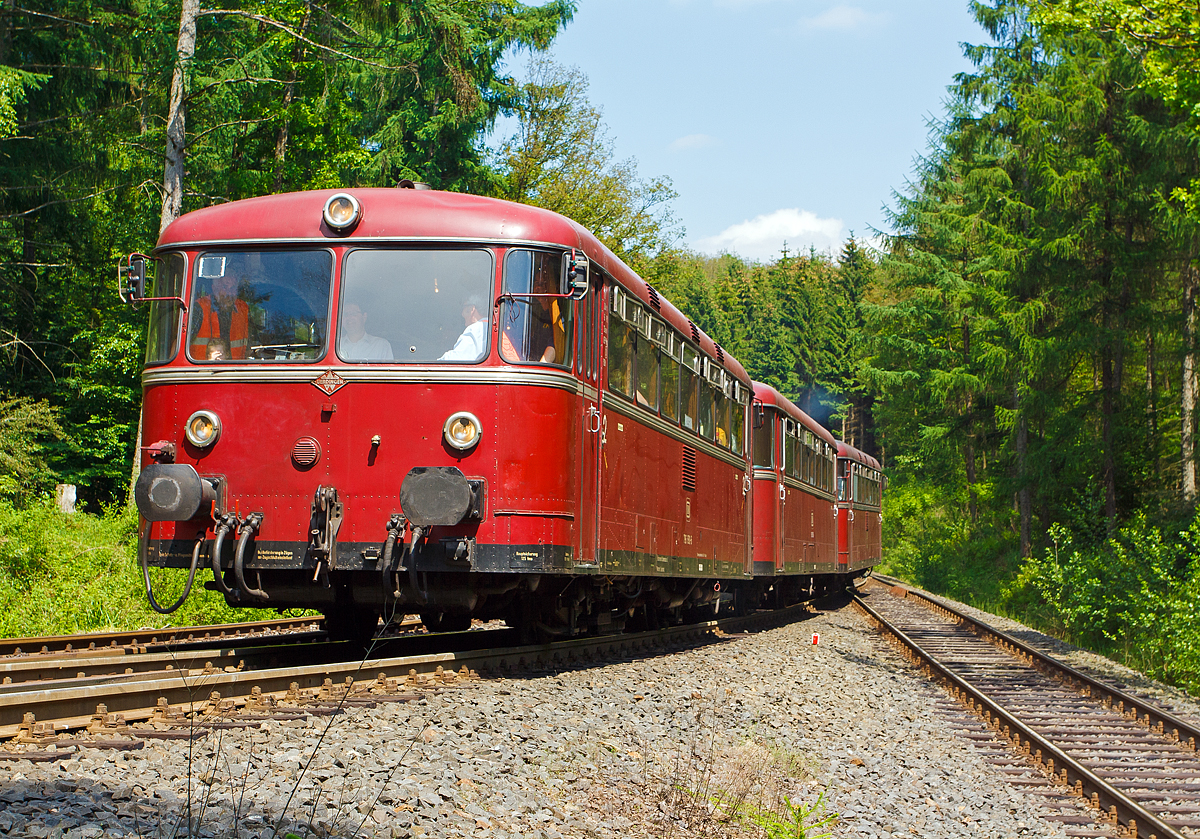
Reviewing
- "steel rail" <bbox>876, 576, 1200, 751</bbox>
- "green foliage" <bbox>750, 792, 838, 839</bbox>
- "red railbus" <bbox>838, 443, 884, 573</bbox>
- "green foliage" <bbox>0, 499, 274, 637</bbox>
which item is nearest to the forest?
"green foliage" <bbox>0, 499, 274, 637</bbox>

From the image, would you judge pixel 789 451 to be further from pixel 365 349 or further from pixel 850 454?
pixel 365 349

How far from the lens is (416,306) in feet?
27.0

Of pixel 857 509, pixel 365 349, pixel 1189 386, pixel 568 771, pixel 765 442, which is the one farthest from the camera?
pixel 857 509

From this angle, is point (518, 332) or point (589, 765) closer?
point (589, 765)

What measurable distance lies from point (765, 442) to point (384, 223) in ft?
31.1

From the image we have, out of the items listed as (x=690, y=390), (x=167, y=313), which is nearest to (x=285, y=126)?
(x=690, y=390)

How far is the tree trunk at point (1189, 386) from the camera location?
75.7ft

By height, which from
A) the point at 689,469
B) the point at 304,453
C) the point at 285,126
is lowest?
the point at 304,453

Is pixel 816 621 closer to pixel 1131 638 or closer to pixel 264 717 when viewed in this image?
pixel 1131 638

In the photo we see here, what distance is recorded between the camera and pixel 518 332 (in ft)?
26.8

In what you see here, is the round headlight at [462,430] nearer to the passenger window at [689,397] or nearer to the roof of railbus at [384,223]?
the roof of railbus at [384,223]

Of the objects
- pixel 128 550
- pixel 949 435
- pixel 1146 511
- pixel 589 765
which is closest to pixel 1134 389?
pixel 1146 511

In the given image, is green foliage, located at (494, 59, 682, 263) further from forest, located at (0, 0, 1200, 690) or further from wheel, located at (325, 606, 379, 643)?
wheel, located at (325, 606, 379, 643)

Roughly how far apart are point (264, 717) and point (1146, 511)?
23.1 meters
